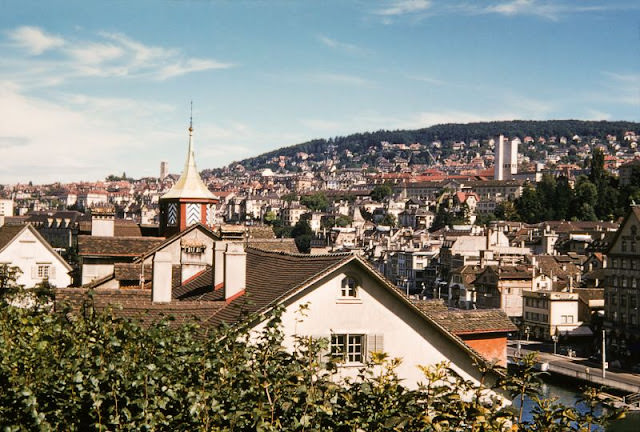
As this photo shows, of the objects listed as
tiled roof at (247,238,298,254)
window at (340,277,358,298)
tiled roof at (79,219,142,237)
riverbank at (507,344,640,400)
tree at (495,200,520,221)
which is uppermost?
tree at (495,200,520,221)

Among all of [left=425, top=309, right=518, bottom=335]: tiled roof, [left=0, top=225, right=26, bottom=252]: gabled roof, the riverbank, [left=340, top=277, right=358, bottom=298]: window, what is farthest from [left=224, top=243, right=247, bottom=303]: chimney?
the riverbank

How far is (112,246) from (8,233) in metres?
8.20

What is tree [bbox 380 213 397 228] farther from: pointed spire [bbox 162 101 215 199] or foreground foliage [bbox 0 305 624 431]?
foreground foliage [bbox 0 305 624 431]

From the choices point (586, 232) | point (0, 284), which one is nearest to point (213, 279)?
point (0, 284)

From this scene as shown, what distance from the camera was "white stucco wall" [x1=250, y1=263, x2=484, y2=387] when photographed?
471 inches

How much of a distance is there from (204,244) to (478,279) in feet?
185

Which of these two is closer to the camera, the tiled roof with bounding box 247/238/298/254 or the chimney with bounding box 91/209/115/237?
the tiled roof with bounding box 247/238/298/254

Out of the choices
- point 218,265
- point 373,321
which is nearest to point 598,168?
point 218,265

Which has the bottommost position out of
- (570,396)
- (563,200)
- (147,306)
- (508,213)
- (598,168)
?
(570,396)

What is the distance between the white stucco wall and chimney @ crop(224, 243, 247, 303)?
235cm

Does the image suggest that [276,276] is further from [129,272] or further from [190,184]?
[190,184]

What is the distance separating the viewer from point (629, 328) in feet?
192

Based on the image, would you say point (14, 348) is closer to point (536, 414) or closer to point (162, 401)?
point (162, 401)

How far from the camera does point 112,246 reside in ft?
79.9
